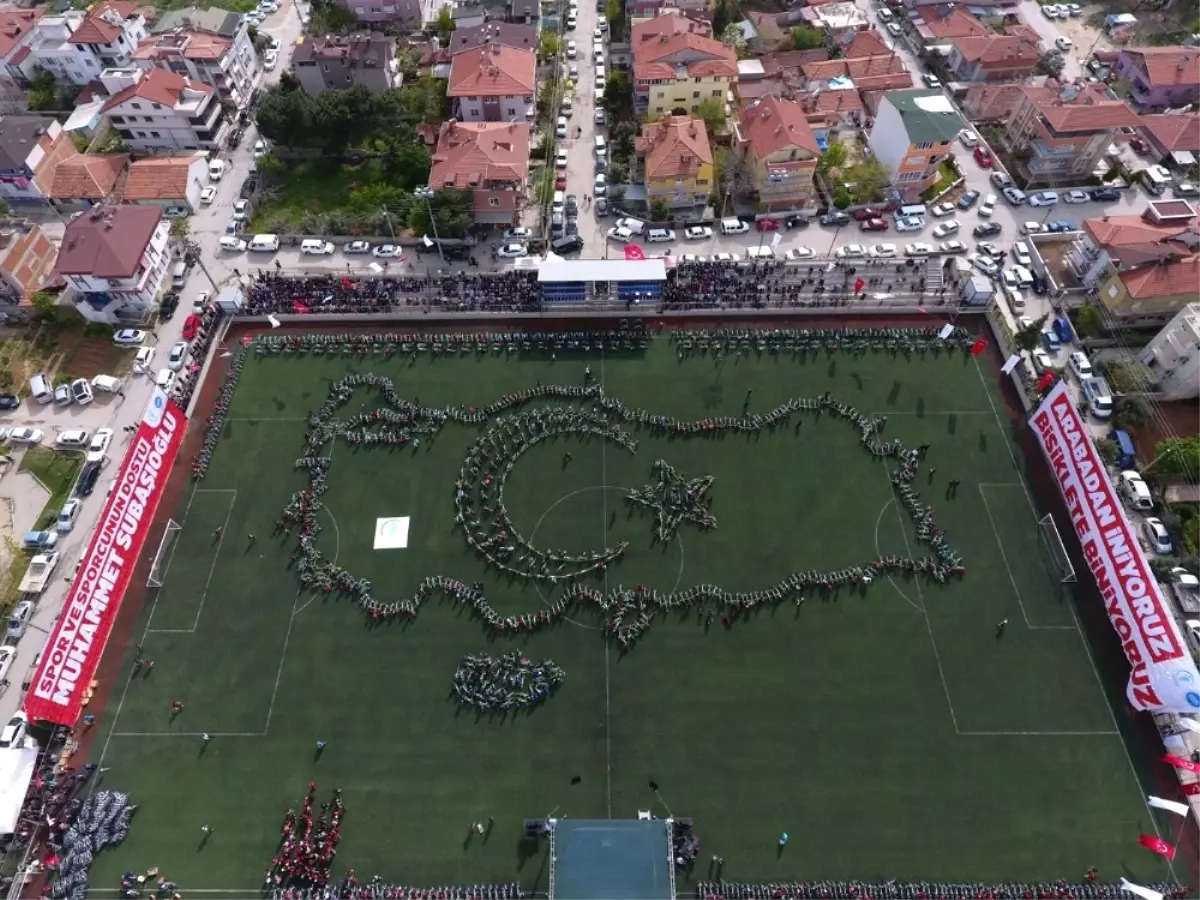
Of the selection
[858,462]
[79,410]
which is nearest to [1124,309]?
[858,462]

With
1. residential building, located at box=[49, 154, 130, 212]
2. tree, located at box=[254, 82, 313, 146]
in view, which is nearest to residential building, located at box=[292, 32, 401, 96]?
tree, located at box=[254, 82, 313, 146]

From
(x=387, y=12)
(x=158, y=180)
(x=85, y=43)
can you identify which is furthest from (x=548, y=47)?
(x=85, y=43)

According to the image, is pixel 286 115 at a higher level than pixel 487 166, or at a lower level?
higher

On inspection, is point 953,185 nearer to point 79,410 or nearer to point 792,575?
point 792,575

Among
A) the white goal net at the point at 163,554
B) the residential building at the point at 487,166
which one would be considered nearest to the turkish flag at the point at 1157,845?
the white goal net at the point at 163,554

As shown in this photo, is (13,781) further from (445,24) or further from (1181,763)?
(445,24)

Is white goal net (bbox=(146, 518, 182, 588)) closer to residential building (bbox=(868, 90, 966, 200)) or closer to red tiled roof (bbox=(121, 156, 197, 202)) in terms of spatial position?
red tiled roof (bbox=(121, 156, 197, 202))
